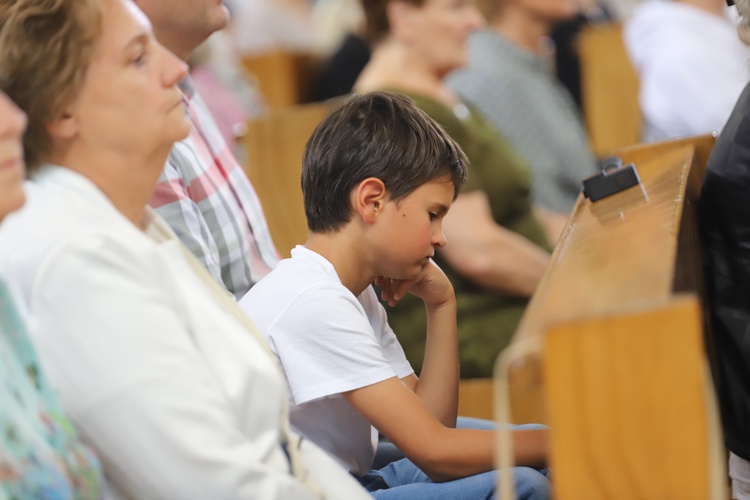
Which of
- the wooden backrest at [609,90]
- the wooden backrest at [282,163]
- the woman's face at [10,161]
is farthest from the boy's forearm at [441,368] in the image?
the wooden backrest at [609,90]

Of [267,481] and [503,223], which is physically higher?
[267,481]

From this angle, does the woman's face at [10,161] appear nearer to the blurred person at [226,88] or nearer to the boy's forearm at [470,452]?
the boy's forearm at [470,452]

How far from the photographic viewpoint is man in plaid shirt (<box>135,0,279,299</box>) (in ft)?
Result: 5.05

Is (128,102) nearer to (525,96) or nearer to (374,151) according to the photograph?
(374,151)

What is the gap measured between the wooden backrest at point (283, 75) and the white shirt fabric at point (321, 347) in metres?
3.42

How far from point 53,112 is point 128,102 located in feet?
0.25

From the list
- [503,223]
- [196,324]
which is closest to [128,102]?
[196,324]

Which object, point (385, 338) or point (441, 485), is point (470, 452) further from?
point (385, 338)

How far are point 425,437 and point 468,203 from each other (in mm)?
1186

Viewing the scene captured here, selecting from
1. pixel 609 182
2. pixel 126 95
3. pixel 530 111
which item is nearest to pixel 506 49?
pixel 530 111

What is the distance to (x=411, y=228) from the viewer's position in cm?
145

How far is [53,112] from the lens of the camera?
1.11m

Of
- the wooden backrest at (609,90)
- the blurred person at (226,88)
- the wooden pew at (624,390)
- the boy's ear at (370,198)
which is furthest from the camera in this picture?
the wooden backrest at (609,90)

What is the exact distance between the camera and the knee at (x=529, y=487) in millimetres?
1305
